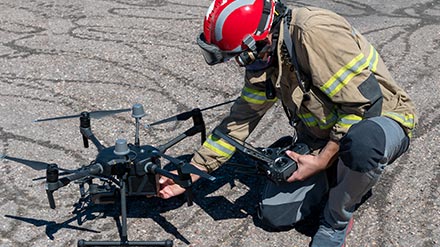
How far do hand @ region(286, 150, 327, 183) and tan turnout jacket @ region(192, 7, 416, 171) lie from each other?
0.48ft

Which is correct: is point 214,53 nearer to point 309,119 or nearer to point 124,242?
point 309,119

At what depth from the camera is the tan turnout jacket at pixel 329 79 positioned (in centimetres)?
298

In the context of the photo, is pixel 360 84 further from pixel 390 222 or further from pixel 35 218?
pixel 35 218

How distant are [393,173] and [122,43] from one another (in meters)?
2.97

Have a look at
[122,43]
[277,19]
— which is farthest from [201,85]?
[277,19]

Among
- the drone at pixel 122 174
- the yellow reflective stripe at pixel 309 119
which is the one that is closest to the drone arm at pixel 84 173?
the drone at pixel 122 174

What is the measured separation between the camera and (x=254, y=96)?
3.53m

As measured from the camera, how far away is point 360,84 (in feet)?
9.86

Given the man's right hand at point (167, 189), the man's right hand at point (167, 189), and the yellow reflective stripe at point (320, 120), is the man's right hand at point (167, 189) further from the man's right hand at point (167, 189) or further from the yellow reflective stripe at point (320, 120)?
the yellow reflective stripe at point (320, 120)

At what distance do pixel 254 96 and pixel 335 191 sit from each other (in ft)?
2.28

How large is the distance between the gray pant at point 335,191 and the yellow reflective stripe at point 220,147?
279 millimetres

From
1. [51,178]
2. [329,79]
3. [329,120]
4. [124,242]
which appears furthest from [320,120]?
[51,178]

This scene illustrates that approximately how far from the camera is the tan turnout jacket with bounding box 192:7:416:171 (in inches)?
117

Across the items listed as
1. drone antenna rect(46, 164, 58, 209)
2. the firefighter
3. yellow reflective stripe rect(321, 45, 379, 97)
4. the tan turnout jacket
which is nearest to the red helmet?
the firefighter
